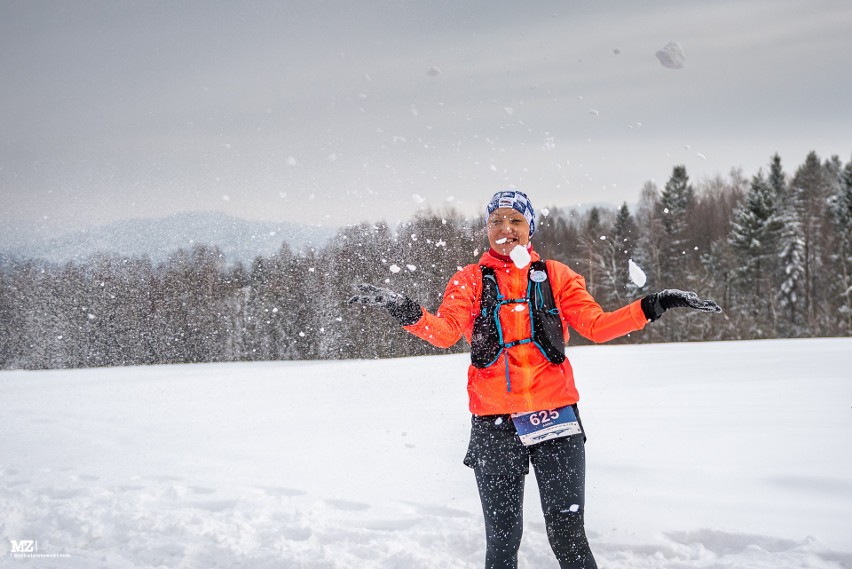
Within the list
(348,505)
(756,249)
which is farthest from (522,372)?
(756,249)

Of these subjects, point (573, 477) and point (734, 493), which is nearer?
point (573, 477)

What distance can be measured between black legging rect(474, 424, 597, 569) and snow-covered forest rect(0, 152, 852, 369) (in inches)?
485

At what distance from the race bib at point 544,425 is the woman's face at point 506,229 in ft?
2.11

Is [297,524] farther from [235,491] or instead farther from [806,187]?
[806,187]

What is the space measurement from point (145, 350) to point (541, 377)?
26500 mm

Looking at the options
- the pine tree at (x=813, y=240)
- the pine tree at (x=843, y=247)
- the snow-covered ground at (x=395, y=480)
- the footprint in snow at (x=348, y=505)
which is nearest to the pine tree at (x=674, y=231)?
the pine tree at (x=813, y=240)

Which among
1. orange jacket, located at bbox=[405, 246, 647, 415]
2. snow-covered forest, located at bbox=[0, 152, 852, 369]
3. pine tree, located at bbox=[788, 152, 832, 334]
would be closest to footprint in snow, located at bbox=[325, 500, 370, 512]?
orange jacket, located at bbox=[405, 246, 647, 415]

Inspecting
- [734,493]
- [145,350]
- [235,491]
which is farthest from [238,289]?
[734,493]

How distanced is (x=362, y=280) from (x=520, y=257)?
23257 millimetres

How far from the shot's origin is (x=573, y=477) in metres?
2.29

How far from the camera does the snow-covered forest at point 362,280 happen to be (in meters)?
24.1

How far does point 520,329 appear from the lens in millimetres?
2404

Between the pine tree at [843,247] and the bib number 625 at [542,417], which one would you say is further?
the pine tree at [843,247]

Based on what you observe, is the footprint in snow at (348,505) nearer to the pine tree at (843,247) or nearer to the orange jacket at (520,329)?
the orange jacket at (520,329)
